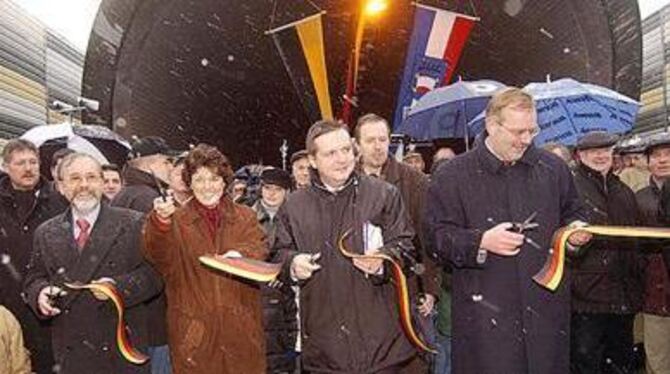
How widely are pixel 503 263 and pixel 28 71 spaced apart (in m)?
7.92

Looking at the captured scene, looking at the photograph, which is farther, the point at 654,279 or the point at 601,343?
the point at 654,279

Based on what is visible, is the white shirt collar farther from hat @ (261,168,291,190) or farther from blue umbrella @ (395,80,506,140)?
blue umbrella @ (395,80,506,140)

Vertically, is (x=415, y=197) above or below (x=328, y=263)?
above

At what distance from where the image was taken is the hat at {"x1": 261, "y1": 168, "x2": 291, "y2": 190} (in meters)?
5.74

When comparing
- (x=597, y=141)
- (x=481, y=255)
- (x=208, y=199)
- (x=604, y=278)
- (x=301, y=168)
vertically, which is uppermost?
(x=597, y=141)

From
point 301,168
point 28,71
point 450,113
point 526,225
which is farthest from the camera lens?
point 28,71

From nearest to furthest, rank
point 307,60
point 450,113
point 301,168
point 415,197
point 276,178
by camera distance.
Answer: point 415,197 < point 276,178 < point 301,168 < point 450,113 < point 307,60

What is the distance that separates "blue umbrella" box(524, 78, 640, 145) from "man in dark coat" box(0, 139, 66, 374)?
383 cm

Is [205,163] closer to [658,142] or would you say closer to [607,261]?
[607,261]

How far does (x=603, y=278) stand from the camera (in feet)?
16.0

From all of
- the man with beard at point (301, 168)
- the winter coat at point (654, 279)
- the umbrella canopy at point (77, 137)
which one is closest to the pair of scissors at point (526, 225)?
the winter coat at point (654, 279)

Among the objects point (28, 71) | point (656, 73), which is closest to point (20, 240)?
point (28, 71)

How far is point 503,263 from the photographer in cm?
355

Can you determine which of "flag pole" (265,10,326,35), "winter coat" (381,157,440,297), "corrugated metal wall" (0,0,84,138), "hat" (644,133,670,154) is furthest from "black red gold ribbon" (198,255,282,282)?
"corrugated metal wall" (0,0,84,138)
